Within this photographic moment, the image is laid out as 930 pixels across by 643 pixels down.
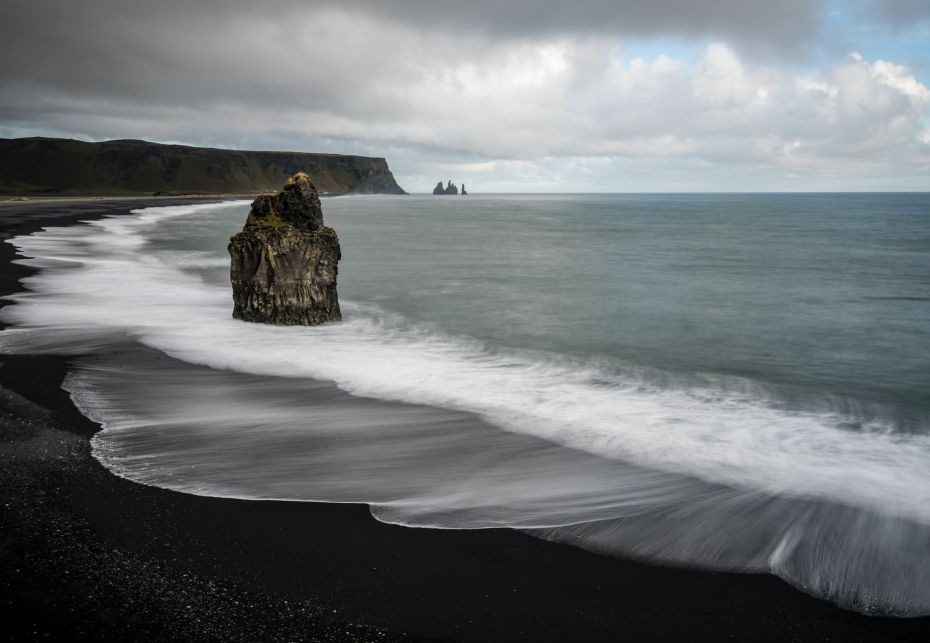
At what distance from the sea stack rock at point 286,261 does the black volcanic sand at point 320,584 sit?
25.1 feet

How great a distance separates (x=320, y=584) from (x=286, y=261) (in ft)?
30.6

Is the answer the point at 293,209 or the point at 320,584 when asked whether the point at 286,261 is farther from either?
the point at 320,584

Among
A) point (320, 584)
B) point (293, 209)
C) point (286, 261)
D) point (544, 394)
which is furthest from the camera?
point (293, 209)

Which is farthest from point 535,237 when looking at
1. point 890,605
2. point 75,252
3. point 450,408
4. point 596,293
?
point 890,605

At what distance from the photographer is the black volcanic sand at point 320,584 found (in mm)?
3705

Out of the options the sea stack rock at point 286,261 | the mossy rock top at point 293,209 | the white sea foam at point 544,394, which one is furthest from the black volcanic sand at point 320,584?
the mossy rock top at point 293,209

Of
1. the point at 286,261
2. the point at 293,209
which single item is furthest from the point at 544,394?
the point at 293,209

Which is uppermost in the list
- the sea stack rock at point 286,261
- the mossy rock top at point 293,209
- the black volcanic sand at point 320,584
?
the mossy rock top at point 293,209

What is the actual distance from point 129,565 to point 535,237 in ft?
157

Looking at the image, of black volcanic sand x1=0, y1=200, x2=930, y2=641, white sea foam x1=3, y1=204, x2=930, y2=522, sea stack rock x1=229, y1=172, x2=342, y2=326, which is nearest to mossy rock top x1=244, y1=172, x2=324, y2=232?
Answer: sea stack rock x1=229, y1=172, x2=342, y2=326

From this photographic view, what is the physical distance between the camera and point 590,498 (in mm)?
5617

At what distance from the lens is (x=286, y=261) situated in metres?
12.6

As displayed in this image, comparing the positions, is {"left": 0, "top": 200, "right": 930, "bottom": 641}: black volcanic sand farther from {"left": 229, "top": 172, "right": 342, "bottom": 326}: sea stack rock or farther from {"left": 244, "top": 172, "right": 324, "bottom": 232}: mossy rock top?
→ {"left": 244, "top": 172, "right": 324, "bottom": 232}: mossy rock top

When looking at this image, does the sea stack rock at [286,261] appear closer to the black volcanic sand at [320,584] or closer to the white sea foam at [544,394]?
the white sea foam at [544,394]
